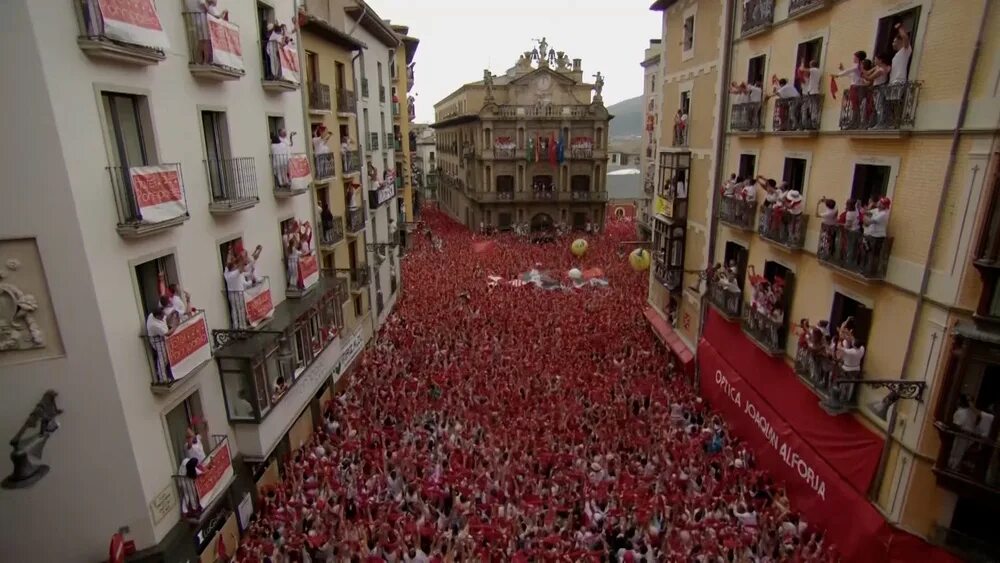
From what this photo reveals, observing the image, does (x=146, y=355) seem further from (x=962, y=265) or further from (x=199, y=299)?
(x=962, y=265)

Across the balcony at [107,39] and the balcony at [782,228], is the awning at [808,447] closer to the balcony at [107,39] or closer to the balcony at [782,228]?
the balcony at [782,228]

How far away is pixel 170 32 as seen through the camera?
1041 centimetres

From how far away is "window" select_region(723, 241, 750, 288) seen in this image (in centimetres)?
1673

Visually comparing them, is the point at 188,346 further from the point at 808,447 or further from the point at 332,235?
the point at 808,447

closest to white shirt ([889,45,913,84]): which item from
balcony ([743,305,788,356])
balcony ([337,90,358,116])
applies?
balcony ([743,305,788,356])

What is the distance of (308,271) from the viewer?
625 inches

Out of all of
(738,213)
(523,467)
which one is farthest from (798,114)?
(523,467)

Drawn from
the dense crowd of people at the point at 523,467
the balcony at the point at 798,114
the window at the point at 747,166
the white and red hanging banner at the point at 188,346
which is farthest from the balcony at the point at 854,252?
the white and red hanging banner at the point at 188,346

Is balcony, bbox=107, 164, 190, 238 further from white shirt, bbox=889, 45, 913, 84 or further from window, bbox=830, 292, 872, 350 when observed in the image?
window, bbox=830, 292, 872, 350

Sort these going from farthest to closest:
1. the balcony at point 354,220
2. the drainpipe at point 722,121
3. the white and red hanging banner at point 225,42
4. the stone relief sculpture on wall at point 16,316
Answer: the balcony at point 354,220 → the drainpipe at point 722,121 → the white and red hanging banner at point 225,42 → the stone relief sculpture on wall at point 16,316

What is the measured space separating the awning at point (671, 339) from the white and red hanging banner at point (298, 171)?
14.3 meters

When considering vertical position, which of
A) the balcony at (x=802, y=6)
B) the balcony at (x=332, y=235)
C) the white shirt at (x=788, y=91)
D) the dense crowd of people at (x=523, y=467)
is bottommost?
the dense crowd of people at (x=523, y=467)

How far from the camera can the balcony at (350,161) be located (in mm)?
20922

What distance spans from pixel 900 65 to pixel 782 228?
467 centimetres
